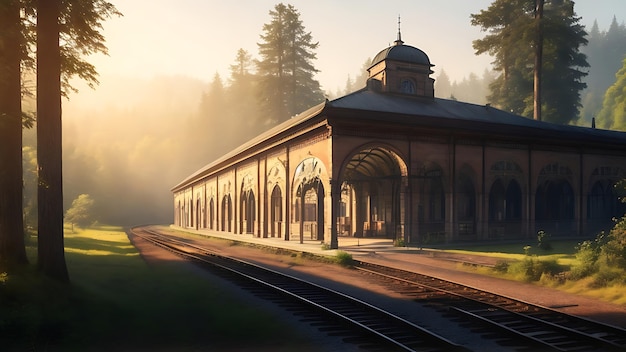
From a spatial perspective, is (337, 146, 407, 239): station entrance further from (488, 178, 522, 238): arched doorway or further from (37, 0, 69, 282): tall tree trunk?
(37, 0, 69, 282): tall tree trunk

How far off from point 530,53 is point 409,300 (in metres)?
48.0

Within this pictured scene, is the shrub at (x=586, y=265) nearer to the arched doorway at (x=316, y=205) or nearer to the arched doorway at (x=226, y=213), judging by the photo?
the arched doorway at (x=316, y=205)

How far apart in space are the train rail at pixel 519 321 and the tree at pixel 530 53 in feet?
125

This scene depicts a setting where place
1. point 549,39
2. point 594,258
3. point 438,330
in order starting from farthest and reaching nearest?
1. point 549,39
2. point 594,258
3. point 438,330

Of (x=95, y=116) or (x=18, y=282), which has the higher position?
(x=95, y=116)

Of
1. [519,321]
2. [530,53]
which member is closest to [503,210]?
[519,321]

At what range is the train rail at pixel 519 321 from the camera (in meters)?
7.55

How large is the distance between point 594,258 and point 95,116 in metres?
164

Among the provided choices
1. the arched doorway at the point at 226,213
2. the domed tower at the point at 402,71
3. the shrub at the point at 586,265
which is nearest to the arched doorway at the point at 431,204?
the domed tower at the point at 402,71

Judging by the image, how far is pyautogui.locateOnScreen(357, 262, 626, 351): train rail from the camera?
7555 millimetres

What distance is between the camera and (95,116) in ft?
501

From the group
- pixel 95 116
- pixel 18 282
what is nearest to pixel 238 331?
pixel 18 282

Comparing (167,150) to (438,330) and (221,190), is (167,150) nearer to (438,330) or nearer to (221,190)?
(221,190)

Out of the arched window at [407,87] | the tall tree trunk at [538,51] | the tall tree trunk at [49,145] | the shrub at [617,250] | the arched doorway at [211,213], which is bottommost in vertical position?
the arched doorway at [211,213]
